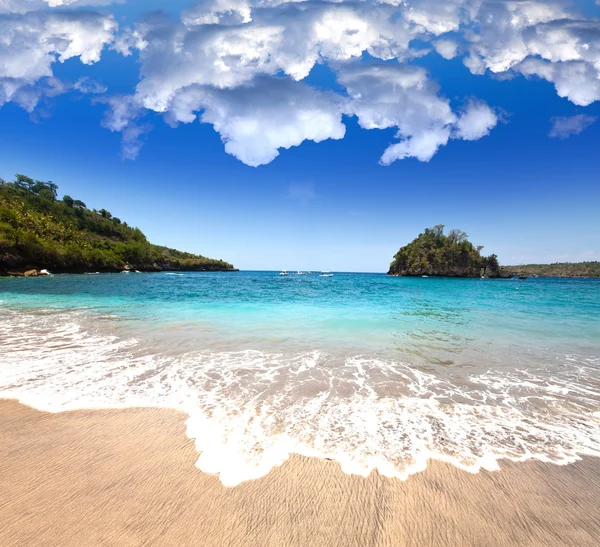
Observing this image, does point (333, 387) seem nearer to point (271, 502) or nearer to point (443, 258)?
point (271, 502)

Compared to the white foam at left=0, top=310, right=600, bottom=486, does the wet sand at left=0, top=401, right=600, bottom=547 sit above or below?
above

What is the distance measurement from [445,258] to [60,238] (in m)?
148

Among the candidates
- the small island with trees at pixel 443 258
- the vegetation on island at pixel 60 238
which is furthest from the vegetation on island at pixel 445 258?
the vegetation on island at pixel 60 238

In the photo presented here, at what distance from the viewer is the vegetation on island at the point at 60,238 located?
2275 inches

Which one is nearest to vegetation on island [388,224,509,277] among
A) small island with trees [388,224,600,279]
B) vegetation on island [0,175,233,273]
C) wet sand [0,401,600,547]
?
small island with trees [388,224,600,279]

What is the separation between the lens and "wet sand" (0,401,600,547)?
229cm

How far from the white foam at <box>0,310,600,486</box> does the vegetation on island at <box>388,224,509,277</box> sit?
439 feet

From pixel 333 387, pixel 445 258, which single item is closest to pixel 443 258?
pixel 445 258

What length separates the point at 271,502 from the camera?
8.77ft

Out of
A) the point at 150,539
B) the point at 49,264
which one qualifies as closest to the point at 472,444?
the point at 150,539

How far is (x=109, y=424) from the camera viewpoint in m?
4.11

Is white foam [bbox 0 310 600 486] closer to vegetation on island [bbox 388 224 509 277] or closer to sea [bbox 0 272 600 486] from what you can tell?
sea [bbox 0 272 600 486]

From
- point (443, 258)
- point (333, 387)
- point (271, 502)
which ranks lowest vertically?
point (333, 387)

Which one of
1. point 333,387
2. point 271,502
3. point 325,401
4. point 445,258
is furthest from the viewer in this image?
point 445,258
